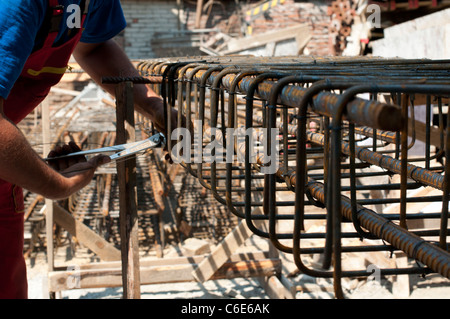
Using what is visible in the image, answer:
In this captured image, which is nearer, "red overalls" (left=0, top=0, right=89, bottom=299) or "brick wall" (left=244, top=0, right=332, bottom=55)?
"red overalls" (left=0, top=0, right=89, bottom=299)

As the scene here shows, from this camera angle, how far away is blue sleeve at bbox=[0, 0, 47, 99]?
157 centimetres

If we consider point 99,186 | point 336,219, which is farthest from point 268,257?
point 336,219

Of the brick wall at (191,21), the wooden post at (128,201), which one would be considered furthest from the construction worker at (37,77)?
the brick wall at (191,21)

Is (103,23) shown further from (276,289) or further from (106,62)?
(276,289)

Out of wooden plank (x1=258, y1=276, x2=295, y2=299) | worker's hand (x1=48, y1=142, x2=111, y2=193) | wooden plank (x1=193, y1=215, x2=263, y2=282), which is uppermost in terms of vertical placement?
worker's hand (x1=48, y1=142, x2=111, y2=193)

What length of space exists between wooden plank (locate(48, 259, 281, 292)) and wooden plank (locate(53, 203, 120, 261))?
11.5 inches

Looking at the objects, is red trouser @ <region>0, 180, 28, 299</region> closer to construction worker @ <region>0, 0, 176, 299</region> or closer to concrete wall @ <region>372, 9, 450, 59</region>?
construction worker @ <region>0, 0, 176, 299</region>

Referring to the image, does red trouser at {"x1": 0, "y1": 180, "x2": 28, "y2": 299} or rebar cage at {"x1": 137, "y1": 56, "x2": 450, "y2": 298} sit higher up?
rebar cage at {"x1": 137, "y1": 56, "x2": 450, "y2": 298}

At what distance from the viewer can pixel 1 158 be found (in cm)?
161

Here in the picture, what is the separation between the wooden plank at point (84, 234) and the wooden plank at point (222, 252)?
80 cm

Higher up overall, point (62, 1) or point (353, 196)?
point (62, 1)

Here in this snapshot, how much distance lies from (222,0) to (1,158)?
15417 mm

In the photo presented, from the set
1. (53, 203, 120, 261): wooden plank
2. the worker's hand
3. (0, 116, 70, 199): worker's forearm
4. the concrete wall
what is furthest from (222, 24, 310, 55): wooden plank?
(0, 116, 70, 199): worker's forearm

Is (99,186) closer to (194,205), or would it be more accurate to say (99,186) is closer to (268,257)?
(194,205)
